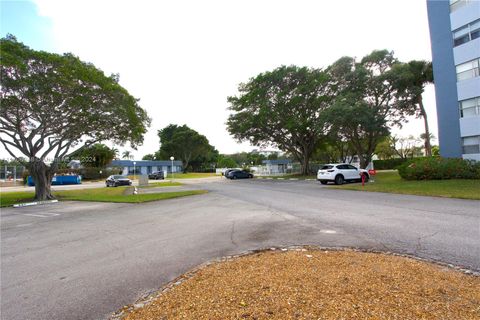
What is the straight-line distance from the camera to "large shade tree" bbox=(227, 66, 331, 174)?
3478 cm

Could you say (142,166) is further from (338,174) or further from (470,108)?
(470,108)

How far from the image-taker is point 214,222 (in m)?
8.68

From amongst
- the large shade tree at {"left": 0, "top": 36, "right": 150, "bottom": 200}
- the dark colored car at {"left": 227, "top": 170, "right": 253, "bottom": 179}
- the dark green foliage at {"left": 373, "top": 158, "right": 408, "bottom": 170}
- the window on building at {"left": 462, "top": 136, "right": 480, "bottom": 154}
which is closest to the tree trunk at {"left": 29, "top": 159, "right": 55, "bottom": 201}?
the large shade tree at {"left": 0, "top": 36, "right": 150, "bottom": 200}

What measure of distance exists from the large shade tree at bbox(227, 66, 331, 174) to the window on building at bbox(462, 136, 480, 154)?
14173mm

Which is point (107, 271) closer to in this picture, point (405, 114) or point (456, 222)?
point (456, 222)

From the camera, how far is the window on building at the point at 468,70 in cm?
2128

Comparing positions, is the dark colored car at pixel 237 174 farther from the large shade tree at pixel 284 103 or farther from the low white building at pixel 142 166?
the low white building at pixel 142 166

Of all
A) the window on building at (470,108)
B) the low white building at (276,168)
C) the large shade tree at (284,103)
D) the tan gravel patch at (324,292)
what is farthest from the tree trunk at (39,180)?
the low white building at (276,168)

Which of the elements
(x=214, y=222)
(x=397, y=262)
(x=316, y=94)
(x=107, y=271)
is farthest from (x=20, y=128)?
(x=316, y=94)

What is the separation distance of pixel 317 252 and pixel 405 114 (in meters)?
33.0

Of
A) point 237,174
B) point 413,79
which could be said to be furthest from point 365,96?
point 237,174

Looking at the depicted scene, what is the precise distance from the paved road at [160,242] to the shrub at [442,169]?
35.6 ft

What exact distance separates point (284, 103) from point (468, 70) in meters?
18.4

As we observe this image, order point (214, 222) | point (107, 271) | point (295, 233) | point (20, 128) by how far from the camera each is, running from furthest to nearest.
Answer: point (20, 128) < point (214, 222) < point (295, 233) < point (107, 271)
